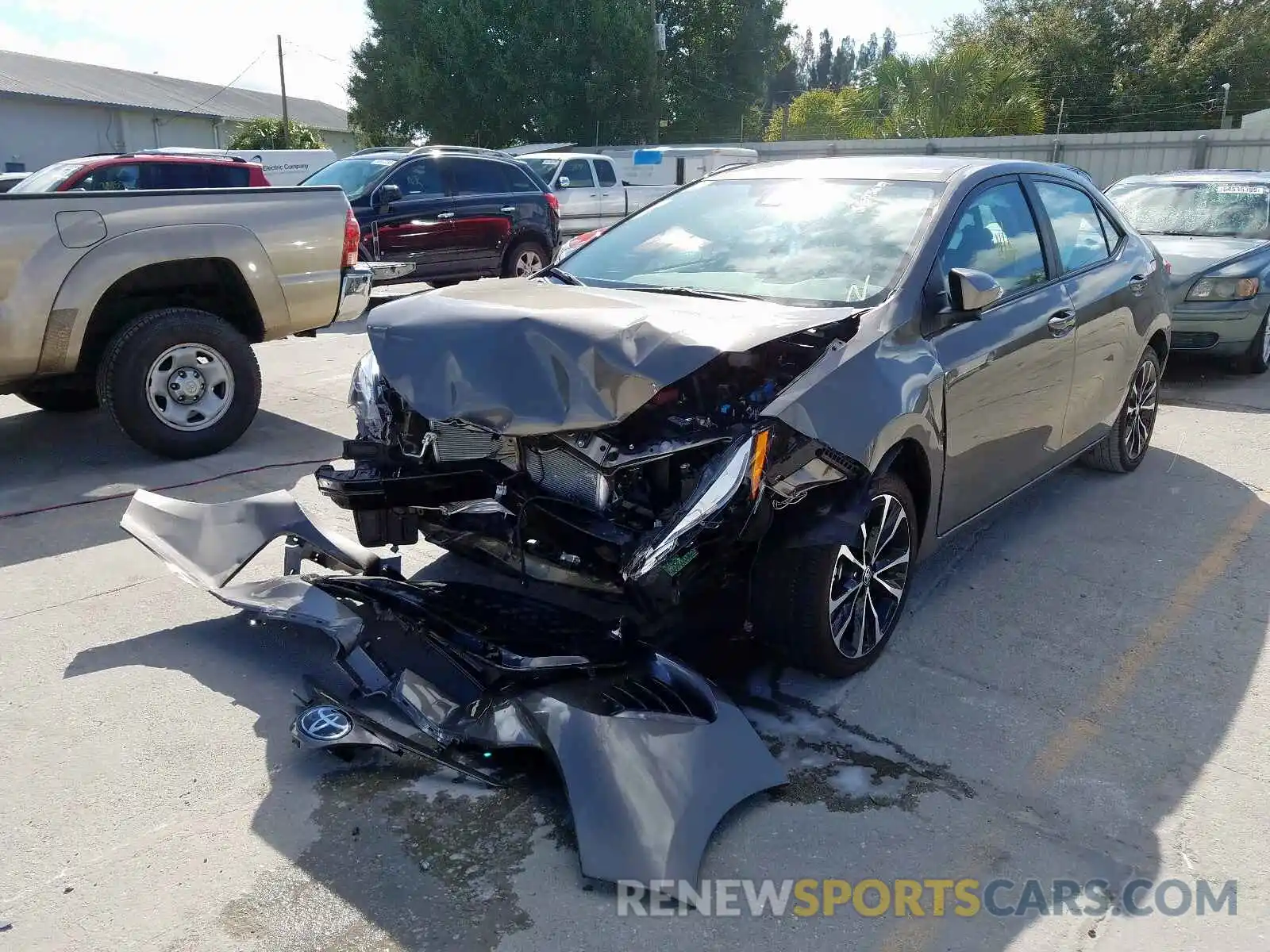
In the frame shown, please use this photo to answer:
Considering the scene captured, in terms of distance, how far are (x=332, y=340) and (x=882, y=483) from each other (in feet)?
26.4

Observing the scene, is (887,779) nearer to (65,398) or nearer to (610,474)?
(610,474)

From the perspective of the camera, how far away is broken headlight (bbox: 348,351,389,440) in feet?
12.9

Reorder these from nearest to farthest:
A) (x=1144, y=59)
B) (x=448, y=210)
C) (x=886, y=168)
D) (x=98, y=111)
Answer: (x=886, y=168)
(x=448, y=210)
(x=1144, y=59)
(x=98, y=111)

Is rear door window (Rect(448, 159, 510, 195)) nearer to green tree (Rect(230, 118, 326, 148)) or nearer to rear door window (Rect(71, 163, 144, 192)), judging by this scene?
rear door window (Rect(71, 163, 144, 192))

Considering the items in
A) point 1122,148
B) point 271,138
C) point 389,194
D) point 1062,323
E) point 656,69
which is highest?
point 656,69

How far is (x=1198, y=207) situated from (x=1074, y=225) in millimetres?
5658

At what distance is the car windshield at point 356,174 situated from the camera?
40.5ft

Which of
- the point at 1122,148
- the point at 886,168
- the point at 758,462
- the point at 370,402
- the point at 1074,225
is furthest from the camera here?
the point at 1122,148

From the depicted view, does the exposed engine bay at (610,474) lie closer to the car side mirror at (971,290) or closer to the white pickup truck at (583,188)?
the car side mirror at (971,290)

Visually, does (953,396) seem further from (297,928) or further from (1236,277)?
(1236,277)

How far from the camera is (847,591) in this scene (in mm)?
3594

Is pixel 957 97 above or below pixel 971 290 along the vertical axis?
above

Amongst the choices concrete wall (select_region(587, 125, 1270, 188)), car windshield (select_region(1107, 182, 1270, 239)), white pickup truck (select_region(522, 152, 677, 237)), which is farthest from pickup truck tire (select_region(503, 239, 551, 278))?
concrete wall (select_region(587, 125, 1270, 188))

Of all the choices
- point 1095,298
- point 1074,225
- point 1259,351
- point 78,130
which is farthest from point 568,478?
point 78,130
